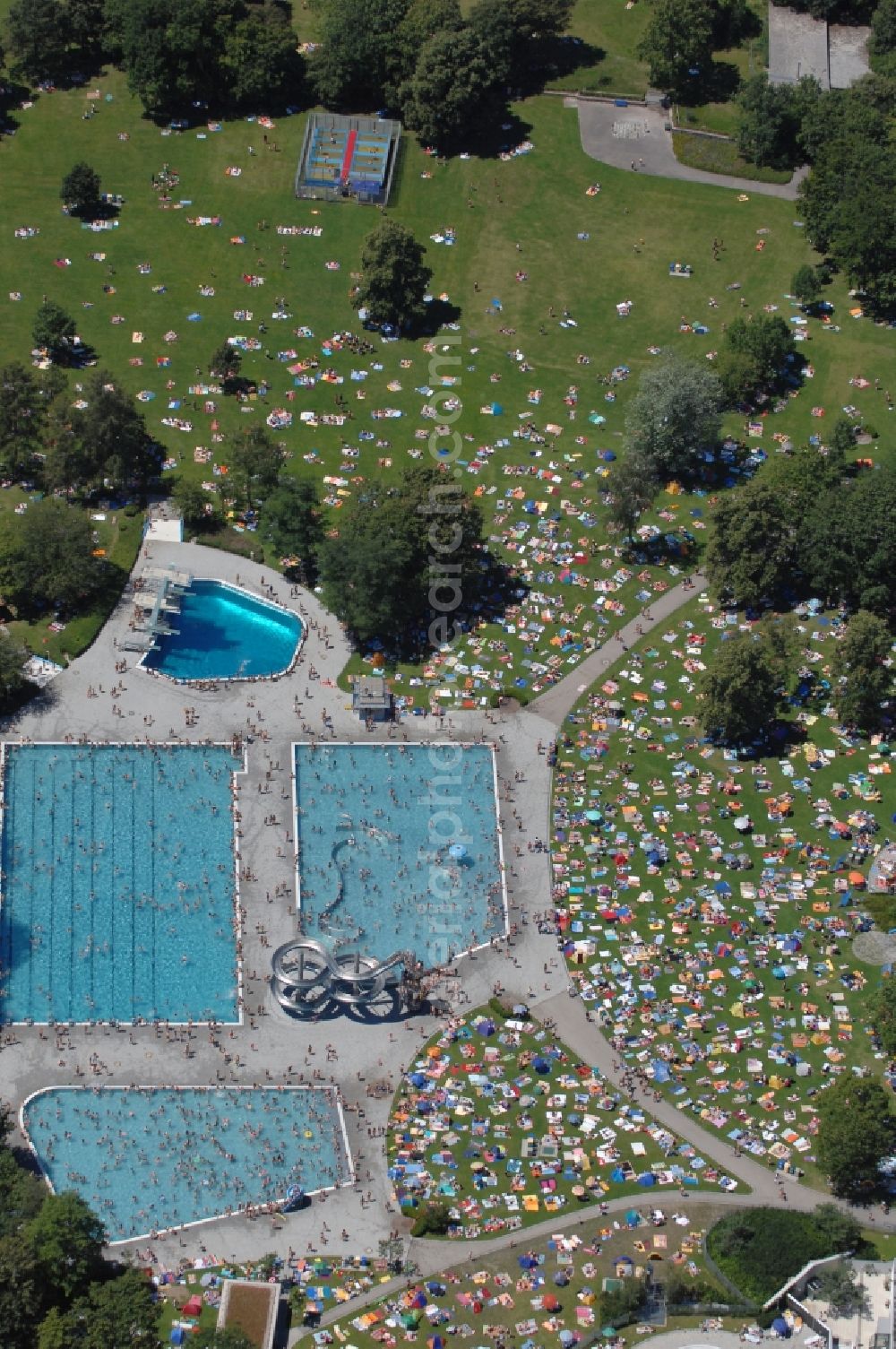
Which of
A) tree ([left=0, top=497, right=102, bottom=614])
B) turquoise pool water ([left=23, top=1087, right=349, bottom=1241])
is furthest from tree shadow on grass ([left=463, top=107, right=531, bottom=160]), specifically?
turquoise pool water ([left=23, top=1087, right=349, bottom=1241])

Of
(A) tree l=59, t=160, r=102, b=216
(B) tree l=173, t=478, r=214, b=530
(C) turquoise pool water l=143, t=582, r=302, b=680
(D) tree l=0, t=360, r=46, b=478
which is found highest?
(A) tree l=59, t=160, r=102, b=216

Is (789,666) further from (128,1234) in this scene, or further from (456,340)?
(128,1234)

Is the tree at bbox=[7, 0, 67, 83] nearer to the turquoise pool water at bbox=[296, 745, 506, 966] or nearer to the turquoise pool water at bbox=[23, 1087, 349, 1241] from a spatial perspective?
the turquoise pool water at bbox=[296, 745, 506, 966]

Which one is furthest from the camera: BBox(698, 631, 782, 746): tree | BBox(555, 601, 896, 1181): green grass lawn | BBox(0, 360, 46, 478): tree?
BBox(0, 360, 46, 478): tree

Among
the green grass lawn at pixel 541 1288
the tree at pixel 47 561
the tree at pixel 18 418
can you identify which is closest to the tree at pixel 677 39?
the tree at pixel 18 418

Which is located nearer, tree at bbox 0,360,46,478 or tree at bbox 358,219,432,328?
tree at bbox 0,360,46,478

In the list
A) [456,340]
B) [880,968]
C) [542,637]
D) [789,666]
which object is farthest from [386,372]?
[880,968]

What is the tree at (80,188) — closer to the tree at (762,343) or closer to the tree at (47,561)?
the tree at (47,561)
